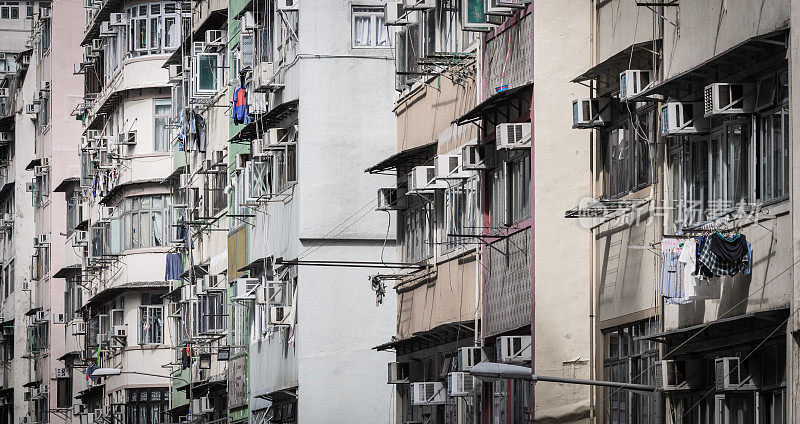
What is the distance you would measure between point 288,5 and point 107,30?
17637mm

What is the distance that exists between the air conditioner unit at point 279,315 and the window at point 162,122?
645 inches

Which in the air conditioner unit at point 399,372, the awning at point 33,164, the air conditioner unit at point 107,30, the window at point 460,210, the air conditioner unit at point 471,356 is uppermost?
the air conditioner unit at point 107,30

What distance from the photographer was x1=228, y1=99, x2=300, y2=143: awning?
112 ft

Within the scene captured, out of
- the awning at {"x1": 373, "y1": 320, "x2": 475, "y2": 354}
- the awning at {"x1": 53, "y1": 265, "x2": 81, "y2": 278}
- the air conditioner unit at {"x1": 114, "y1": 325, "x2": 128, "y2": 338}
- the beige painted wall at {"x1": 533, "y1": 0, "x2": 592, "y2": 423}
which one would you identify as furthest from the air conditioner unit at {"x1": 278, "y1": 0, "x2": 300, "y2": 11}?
the awning at {"x1": 53, "y1": 265, "x2": 81, "y2": 278}

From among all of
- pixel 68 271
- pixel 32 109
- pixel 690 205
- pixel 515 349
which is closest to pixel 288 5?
pixel 515 349

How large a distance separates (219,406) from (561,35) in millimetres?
22078

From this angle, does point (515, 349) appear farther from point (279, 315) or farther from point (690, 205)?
point (279, 315)

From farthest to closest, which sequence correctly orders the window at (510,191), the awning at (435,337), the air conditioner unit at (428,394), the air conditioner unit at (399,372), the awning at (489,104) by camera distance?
the air conditioner unit at (399,372), the air conditioner unit at (428,394), the awning at (435,337), the window at (510,191), the awning at (489,104)

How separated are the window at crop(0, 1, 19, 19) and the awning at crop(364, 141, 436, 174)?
2388 inches

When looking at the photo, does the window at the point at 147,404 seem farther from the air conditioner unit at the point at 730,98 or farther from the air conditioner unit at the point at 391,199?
the air conditioner unit at the point at 730,98

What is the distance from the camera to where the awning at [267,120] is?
34.3 m

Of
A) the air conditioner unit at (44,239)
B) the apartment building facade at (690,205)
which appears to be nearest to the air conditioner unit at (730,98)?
the apartment building facade at (690,205)

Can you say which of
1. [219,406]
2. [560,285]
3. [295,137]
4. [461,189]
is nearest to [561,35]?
[560,285]

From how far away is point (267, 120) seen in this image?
35.8m
